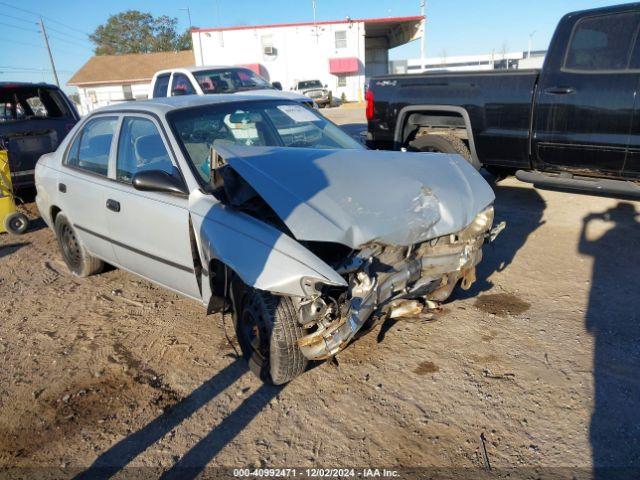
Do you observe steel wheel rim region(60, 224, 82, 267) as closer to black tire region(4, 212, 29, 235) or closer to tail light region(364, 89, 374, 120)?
black tire region(4, 212, 29, 235)

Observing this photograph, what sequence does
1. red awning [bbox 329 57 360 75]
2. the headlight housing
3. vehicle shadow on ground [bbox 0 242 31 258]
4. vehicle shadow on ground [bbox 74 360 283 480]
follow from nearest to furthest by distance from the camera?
vehicle shadow on ground [bbox 74 360 283 480] < the headlight housing < vehicle shadow on ground [bbox 0 242 31 258] < red awning [bbox 329 57 360 75]

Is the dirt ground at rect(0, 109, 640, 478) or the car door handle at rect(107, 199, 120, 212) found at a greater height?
the car door handle at rect(107, 199, 120, 212)

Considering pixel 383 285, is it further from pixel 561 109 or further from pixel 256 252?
pixel 561 109

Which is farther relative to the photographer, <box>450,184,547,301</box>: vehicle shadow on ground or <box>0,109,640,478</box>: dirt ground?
<box>450,184,547,301</box>: vehicle shadow on ground

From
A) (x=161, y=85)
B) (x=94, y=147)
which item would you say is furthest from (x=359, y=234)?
(x=161, y=85)

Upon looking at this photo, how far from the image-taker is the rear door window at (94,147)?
4219 mm

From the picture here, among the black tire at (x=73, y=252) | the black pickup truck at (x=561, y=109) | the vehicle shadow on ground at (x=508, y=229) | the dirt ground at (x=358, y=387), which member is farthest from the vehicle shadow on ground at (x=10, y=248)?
the vehicle shadow on ground at (x=508, y=229)

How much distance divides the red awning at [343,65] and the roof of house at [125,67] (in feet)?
47.7

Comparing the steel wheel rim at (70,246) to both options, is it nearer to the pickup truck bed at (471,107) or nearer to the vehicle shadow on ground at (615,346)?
the pickup truck bed at (471,107)

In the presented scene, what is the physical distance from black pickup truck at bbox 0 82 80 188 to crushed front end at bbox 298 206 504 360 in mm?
6808

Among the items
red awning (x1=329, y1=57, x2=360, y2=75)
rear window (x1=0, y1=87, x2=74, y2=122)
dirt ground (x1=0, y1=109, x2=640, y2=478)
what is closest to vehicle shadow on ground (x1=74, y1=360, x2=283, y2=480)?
dirt ground (x1=0, y1=109, x2=640, y2=478)

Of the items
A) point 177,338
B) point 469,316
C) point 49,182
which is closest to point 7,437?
point 177,338

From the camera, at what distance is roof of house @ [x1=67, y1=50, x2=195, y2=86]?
43.9m

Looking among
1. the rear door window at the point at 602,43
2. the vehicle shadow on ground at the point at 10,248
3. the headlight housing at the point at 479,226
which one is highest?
the rear door window at the point at 602,43
